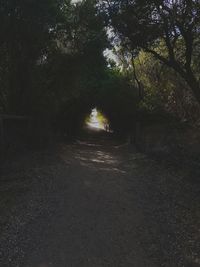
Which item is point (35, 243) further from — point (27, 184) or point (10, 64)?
point (10, 64)

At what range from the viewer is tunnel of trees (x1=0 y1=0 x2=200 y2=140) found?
1372 cm

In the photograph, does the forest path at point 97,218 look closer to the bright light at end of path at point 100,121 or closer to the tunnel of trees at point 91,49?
the tunnel of trees at point 91,49

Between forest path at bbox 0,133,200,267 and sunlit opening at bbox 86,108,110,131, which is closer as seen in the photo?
forest path at bbox 0,133,200,267

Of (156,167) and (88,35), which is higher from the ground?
(88,35)

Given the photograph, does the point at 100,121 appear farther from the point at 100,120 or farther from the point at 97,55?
the point at 97,55

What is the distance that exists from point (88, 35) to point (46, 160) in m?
7.11

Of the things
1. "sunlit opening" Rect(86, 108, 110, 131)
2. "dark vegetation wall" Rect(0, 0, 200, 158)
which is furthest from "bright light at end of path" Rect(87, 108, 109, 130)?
"dark vegetation wall" Rect(0, 0, 200, 158)

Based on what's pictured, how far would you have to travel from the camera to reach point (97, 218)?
25.3ft

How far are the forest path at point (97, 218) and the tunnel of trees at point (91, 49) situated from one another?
4.74 m

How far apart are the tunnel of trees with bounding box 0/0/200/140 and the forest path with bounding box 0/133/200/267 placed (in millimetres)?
4737

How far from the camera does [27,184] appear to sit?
1042cm

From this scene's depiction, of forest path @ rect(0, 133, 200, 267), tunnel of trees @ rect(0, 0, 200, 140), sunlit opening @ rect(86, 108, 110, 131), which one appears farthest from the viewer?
sunlit opening @ rect(86, 108, 110, 131)

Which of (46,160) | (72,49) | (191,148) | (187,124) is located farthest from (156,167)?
(72,49)

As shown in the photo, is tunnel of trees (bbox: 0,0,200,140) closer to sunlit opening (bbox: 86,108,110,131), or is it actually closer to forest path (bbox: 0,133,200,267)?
forest path (bbox: 0,133,200,267)
